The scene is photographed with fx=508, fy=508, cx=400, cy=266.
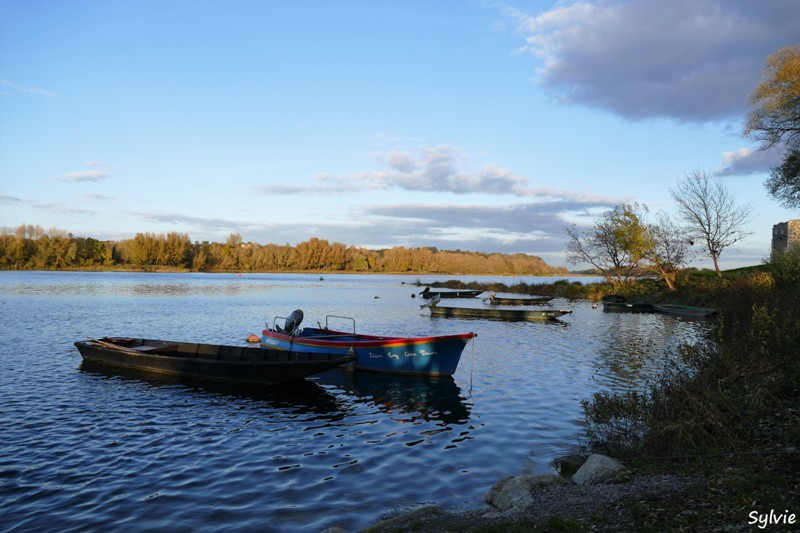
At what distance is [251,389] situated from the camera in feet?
59.5

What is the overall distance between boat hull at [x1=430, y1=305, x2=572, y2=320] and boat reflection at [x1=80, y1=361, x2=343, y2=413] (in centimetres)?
2792

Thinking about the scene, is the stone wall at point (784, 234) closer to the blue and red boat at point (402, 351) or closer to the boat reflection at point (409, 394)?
the blue and red boat at point (402, 351)

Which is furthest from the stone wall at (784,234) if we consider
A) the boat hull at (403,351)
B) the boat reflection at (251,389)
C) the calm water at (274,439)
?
the boat reflection at (251,389)

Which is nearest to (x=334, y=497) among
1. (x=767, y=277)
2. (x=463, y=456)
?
(x=463, y=456)

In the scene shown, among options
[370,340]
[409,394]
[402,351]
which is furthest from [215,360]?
[409,394]

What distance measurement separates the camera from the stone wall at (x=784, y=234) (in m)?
45.2

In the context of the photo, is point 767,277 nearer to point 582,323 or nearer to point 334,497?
point 582,323

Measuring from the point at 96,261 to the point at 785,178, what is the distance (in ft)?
575

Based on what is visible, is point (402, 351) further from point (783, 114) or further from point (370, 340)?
point (783, 114)

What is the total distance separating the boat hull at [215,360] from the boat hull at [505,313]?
27.5 meters

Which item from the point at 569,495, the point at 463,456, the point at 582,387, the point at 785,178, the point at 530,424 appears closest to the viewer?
the point at 569,495

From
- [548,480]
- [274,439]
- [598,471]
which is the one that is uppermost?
[598,471]

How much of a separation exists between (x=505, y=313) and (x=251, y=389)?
100ft

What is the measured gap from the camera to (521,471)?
10602mm
